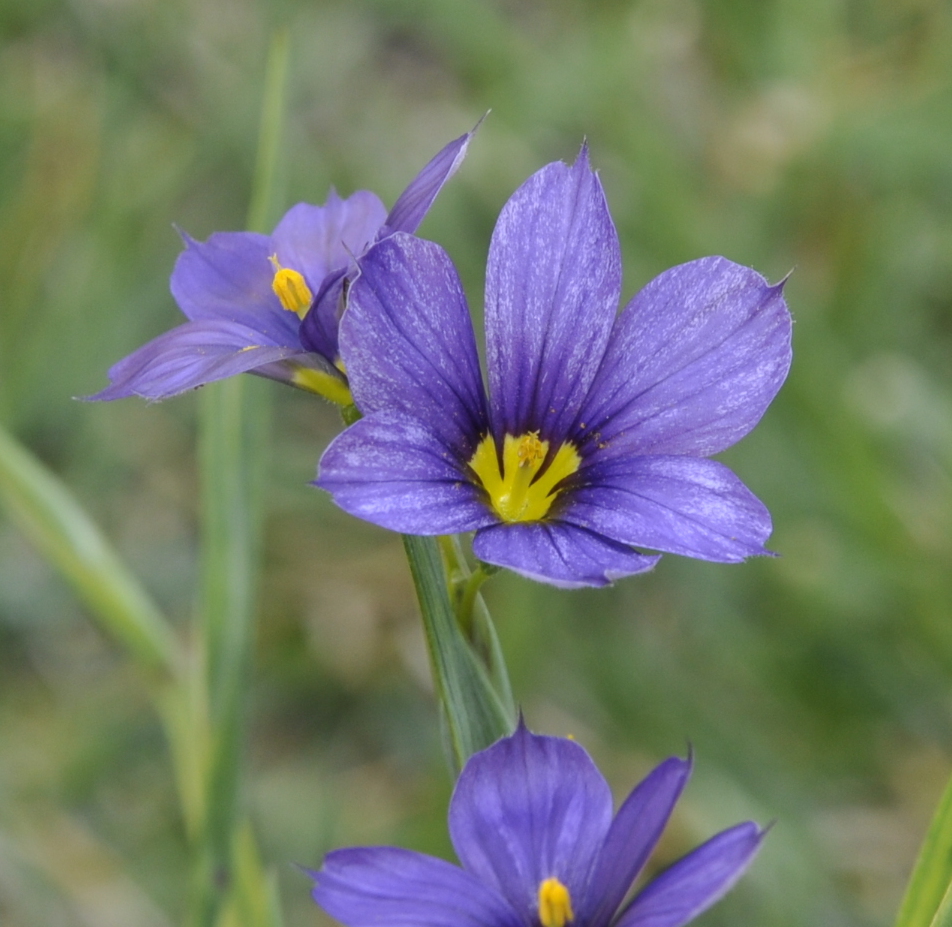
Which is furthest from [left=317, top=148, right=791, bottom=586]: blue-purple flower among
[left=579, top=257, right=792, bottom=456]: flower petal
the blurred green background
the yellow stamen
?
the blurred green background

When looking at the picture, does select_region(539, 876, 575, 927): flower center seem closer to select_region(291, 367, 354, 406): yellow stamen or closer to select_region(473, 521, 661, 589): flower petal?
select_region(473, 521, 661, 589): flower petal

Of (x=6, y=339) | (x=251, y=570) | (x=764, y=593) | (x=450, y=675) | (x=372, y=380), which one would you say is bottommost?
(x=450, y=675)

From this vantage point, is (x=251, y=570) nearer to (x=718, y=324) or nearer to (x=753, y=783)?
Answer: (x=718, y=324)

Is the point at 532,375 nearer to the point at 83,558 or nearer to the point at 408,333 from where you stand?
the point at 408,333

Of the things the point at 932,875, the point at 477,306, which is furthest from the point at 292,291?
the point at 477,306

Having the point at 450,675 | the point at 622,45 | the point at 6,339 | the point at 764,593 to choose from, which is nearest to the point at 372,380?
the point at 450,675
